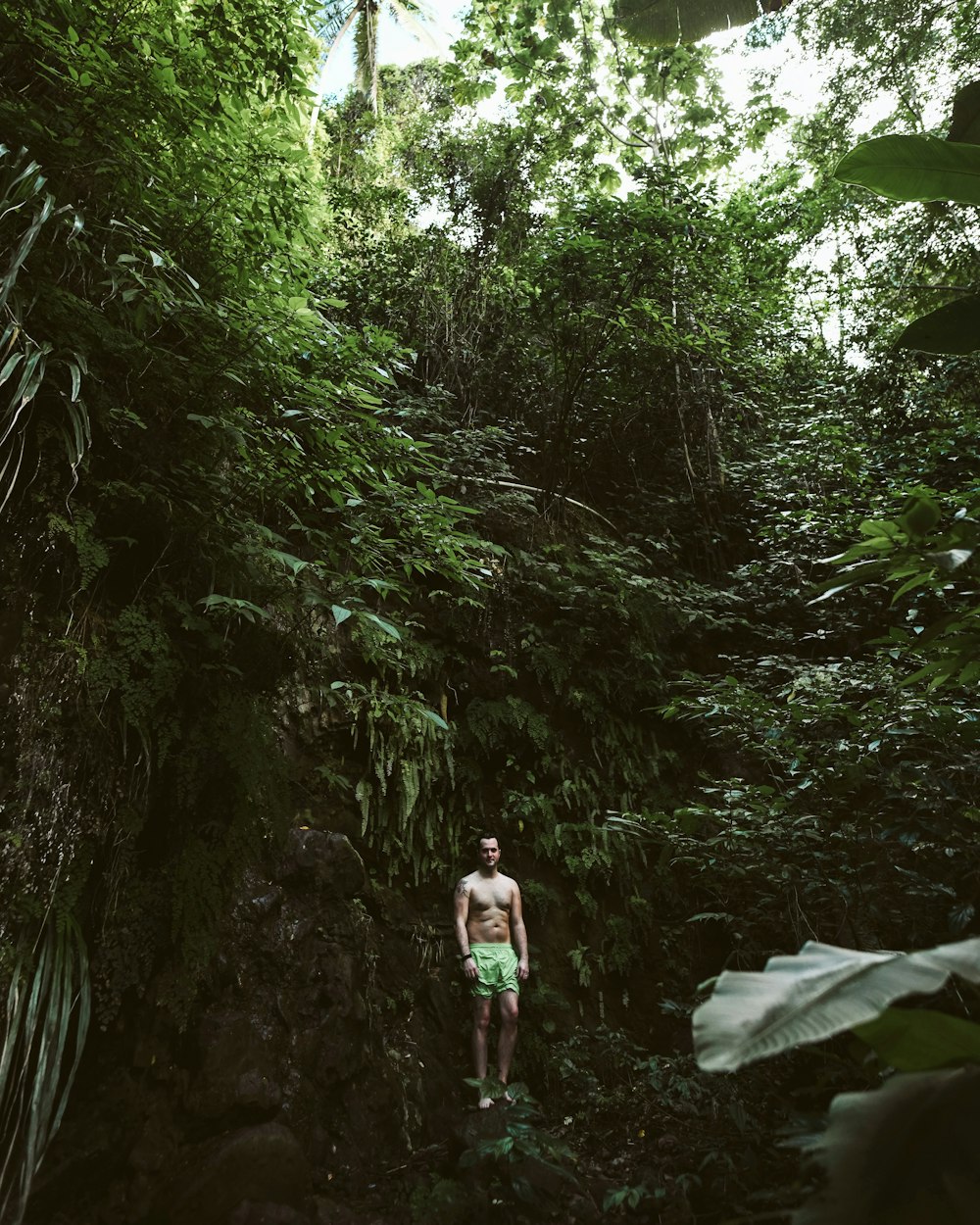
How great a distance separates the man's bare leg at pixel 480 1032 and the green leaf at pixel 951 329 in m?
4.34

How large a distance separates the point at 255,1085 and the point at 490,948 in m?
1.66

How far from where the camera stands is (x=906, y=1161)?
2.22 feet

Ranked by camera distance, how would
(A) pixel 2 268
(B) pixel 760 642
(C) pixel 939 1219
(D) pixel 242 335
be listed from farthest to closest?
(B) pixel 760 642 < (D) pixel 242 335 < (A) pixel 2 268 < (C) pixel 939 1219

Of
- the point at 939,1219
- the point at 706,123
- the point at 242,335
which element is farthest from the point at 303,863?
the point at 706,123

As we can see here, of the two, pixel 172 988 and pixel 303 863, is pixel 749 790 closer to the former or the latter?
pixel 303 863

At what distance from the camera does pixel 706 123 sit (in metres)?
9.02

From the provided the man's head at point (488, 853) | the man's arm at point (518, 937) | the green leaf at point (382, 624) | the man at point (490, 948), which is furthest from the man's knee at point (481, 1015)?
the green leaf at point (382, 624)

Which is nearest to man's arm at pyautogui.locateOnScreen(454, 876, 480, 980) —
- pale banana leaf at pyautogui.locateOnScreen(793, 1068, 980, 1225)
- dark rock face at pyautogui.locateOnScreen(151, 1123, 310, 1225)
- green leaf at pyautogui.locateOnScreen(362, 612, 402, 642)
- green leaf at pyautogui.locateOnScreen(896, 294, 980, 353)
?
dark rock face at pyautogui.locateOnScreen(151, 1123, 310, 1225)

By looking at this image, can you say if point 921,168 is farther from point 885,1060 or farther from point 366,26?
point 366,26

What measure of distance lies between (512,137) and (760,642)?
628 cm

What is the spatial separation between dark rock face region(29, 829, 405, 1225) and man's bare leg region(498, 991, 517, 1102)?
0.68 metres

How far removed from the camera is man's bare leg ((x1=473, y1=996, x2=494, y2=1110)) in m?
4.48

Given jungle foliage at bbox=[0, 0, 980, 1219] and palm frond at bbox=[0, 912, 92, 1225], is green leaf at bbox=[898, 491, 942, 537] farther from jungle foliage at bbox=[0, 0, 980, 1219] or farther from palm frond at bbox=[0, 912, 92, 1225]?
palm frond at bbox=[0, 912, 92, 1225]

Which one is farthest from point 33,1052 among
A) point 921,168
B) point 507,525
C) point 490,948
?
point 507,525
